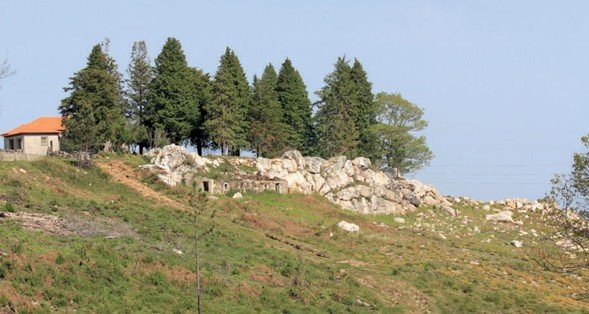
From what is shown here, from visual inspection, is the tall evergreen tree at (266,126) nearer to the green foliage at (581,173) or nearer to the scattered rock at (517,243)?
the scattered rock at (517,243)

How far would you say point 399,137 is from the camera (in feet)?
298

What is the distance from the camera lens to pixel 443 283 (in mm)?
48062

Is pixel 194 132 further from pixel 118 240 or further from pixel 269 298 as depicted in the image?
pixel 269 298

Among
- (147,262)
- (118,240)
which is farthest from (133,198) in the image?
(147,262)

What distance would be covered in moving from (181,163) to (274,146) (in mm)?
14997

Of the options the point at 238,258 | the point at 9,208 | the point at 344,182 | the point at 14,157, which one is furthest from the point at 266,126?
the point at 9,208

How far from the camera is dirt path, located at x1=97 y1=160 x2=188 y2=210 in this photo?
2391 inches

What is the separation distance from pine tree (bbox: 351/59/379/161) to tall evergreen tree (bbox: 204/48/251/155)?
13.4 m

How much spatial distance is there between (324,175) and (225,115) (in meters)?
11.3

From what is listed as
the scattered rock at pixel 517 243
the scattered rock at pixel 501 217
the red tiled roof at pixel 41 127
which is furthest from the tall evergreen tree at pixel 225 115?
the scattered rock at pixel 517 243

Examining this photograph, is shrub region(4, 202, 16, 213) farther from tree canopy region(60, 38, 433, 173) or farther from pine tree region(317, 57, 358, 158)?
pine tree region(317, 57, 358, 158)

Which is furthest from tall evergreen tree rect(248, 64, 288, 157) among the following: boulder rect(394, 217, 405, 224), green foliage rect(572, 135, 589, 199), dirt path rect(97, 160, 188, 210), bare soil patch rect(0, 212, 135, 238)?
green foliage rect(572, 135, 589, 199)

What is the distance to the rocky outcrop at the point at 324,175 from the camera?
69.9 meters

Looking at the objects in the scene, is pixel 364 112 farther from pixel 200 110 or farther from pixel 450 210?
pixel 200 110
